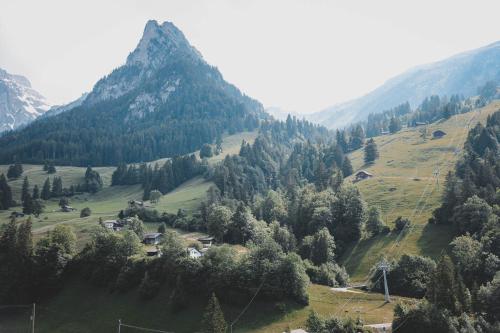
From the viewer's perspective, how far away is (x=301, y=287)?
8869cm

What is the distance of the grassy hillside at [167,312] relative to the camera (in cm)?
8188

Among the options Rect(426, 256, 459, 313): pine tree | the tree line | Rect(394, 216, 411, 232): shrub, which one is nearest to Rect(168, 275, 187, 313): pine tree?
the tree line

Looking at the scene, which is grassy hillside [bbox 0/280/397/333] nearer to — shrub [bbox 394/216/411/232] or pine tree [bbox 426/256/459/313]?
pine tree [bbox 426/256/459/313]

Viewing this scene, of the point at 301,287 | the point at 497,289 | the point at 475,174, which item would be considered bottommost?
the point at 301,287

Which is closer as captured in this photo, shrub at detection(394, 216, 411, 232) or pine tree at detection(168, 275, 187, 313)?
pine tree at detection(168, 275, 187, 313)

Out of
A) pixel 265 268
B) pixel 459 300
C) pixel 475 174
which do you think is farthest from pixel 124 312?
pixel 475 174

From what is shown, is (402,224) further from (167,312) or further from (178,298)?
(167,312)

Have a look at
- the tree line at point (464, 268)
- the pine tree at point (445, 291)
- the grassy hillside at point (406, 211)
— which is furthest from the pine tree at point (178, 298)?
the pine tree at point (445, 291)

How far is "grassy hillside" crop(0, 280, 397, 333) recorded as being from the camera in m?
81.9

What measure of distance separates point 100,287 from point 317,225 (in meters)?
69.1

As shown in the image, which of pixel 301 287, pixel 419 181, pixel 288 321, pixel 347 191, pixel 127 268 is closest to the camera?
pixel 288 321

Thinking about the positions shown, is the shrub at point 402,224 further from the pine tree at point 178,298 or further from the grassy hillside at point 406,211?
the pine tree at point 178,298

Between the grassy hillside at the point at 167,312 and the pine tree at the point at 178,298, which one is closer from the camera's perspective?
the grassy hillside at the point at 167,312

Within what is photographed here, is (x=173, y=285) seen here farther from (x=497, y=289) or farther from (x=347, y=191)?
(x=347, y=191)
